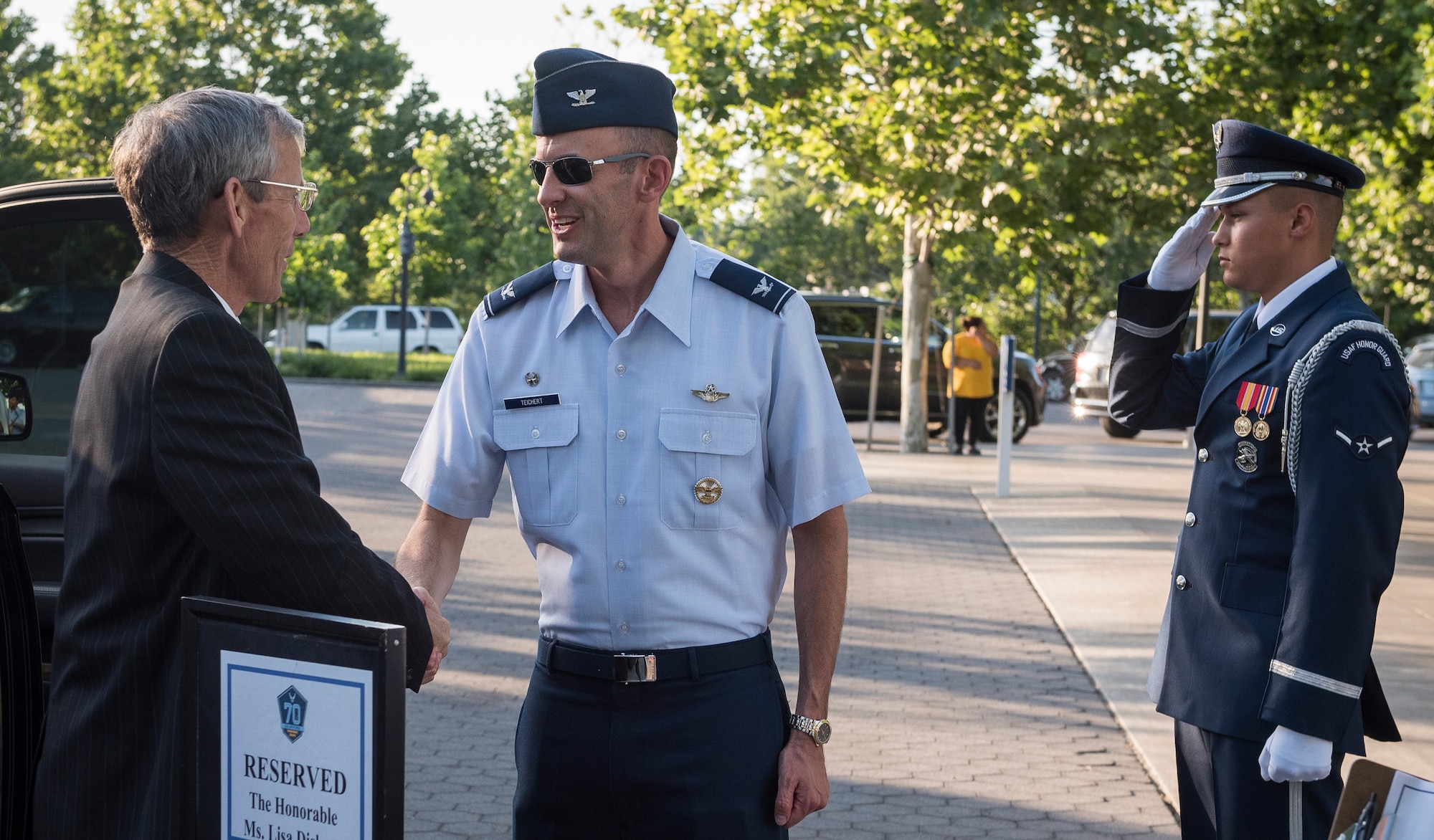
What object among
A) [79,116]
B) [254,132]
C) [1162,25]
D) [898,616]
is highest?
[79,116]

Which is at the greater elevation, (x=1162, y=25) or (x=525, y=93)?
(x=525, y=93)

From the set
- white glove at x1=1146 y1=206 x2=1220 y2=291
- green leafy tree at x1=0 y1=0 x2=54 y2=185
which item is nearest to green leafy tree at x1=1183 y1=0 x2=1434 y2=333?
white glove at x1=1146 y1=206 x2=1220 y2=291

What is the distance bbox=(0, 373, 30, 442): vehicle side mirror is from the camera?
4117 millimetres

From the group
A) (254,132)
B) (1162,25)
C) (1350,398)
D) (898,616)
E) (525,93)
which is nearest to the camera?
(254,132)

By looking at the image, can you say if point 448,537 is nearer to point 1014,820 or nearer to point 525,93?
point 1014,820

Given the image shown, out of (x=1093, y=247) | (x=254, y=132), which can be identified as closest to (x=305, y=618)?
(x=254, y=132)

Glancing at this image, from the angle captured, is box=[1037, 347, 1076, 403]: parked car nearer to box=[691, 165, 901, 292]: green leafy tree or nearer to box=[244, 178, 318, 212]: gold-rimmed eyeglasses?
box=[691, 165, 901, 292]: green leafy tree

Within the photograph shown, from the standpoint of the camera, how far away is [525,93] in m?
44.9

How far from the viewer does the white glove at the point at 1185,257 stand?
3256 mm

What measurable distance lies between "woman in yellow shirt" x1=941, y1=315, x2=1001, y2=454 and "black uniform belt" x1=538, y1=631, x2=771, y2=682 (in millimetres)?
17024

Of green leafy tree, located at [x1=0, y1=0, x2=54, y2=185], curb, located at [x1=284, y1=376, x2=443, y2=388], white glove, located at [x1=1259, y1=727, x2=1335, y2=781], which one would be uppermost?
green leafy tree, located at [x1=0, y1=0, x2=54, y2=185]

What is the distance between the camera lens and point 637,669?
→ 258 cm

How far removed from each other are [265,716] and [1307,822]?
1956 millimetres

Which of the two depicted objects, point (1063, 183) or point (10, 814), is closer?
point (10, 814)
